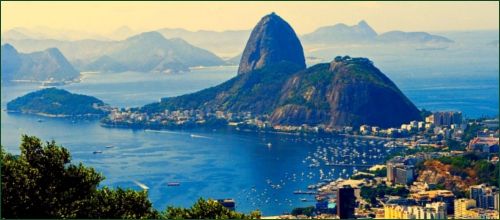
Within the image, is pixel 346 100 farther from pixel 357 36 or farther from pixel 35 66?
pixel 35 66

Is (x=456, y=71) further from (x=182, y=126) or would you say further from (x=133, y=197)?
(x=133, y=197)

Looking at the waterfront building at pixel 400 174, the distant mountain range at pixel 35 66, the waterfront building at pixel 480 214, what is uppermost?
the distant mountain range at pixel 35 66

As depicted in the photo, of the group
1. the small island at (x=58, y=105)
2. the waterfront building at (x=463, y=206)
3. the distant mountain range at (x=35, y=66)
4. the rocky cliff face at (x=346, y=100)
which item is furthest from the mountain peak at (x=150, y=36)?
the waterfront building at (x=463, y=206)

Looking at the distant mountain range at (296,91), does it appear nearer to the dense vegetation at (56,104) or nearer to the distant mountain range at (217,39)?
the dense vegetation at (56,104)

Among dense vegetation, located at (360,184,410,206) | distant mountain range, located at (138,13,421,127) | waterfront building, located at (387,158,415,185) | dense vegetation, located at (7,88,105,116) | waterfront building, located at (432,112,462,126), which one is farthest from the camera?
dense vegetation, located at (7,88,105,116)

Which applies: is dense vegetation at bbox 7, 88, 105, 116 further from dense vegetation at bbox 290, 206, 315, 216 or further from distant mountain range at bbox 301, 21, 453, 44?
dense vegetation at bbox 290, 206, 315, 216

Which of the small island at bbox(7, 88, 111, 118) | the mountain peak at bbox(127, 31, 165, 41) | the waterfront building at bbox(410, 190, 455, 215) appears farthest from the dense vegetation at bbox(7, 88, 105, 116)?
the waterfront building at bbox(410, 190, 455, 215)
